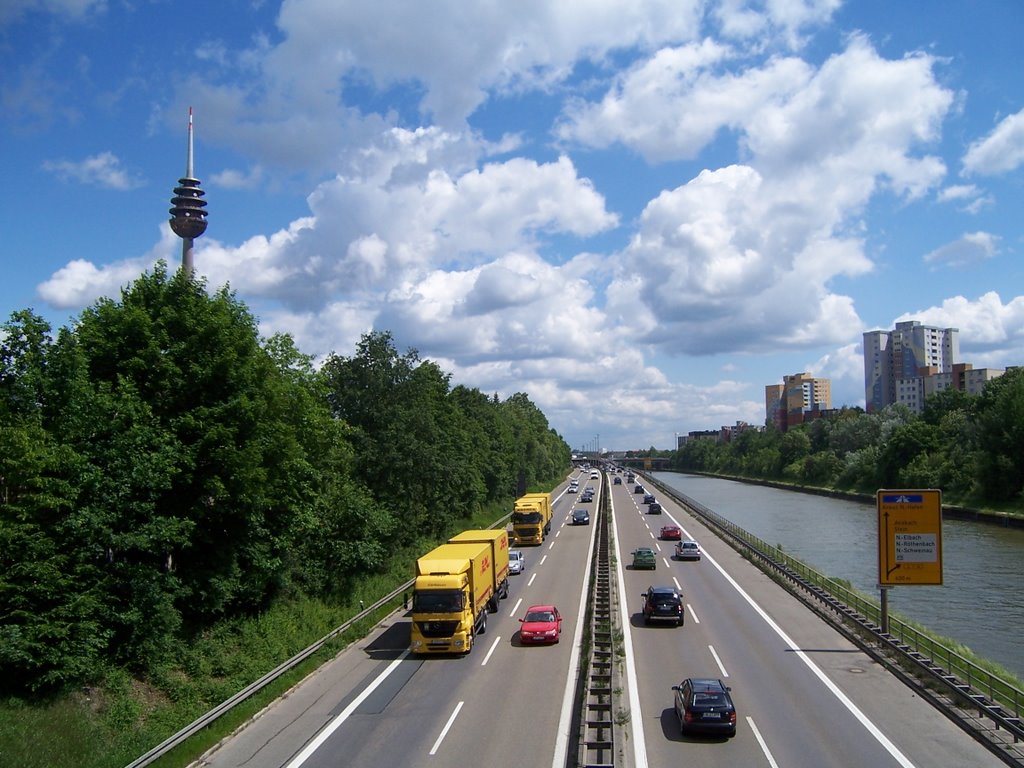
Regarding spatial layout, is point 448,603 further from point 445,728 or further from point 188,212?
point 188,212

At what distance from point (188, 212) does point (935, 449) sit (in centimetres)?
9970

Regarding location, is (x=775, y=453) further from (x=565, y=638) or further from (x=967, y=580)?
(x=565, y=638)

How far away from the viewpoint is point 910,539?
26.8 m

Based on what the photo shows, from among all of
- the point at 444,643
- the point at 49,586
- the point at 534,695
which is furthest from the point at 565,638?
the point at 49,586

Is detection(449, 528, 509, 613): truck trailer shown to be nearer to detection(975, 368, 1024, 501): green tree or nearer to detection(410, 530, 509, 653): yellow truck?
detection(410, 530, 509, 653): yellow truck

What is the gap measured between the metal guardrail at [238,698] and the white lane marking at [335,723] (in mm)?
2417

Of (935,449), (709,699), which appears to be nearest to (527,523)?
(709,699)

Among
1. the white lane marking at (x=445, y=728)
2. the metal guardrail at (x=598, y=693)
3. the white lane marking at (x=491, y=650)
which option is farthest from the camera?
the white lane marking at (x=491, y=650)

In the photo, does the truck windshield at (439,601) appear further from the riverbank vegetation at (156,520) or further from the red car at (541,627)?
the riverbank vegetation at (156,520)

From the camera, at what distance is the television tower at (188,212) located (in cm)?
9731

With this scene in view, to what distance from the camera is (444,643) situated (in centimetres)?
2552

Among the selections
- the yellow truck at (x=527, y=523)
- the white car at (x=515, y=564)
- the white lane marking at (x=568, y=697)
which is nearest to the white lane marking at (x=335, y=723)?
the white lane marking at (x=568, y=697)

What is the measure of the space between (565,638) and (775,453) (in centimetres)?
15693

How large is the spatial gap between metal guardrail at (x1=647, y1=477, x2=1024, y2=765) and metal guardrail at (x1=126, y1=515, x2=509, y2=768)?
1681 centimetres
